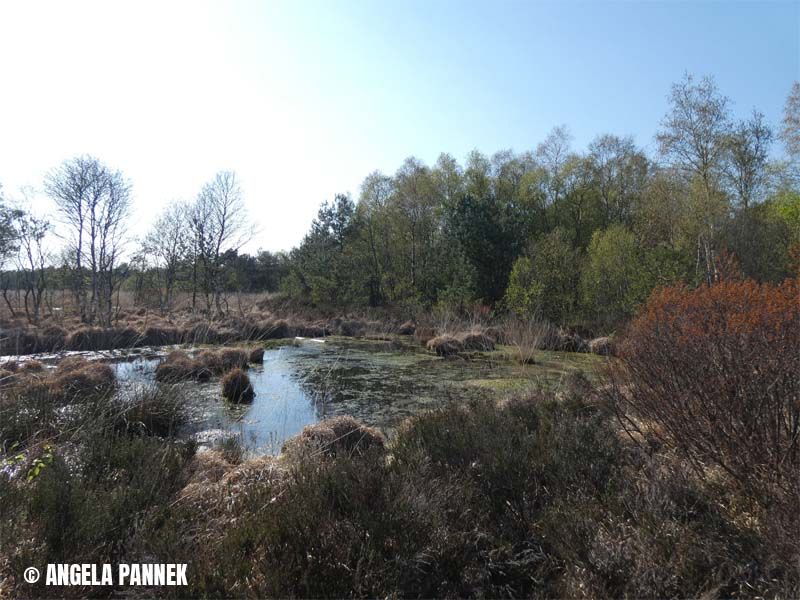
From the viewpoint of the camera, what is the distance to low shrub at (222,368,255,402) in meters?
9.61

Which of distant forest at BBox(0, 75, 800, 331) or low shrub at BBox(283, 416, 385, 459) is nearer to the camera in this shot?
low shrub at BBox(283, 416, 385, 459)

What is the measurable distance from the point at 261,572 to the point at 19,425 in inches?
187

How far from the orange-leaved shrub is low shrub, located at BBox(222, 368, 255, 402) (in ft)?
26.0

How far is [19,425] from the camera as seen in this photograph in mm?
5438

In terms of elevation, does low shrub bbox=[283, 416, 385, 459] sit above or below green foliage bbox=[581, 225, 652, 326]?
below

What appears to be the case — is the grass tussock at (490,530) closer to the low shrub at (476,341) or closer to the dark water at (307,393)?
the dark water at (307,393)

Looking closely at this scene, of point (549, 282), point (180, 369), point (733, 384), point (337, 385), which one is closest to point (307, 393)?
point (337, 385)

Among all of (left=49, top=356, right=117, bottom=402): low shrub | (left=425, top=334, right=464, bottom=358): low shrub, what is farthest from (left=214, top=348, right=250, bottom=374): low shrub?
(left=425, top=334, right=464, bottom=358): low shrub

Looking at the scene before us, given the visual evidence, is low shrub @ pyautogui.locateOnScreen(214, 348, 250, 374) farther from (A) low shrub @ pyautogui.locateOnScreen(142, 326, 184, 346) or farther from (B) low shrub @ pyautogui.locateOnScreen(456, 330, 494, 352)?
(B) low shrub @ pyautogui.locateOnScreen(456, 330, 494, 352)

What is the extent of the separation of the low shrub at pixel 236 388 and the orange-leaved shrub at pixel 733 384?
26.0 feet

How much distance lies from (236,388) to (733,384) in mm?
8928

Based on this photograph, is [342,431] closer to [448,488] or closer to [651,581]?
[448,488]

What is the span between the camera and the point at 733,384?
3223mm

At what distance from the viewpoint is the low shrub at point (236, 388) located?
31.5 ft
